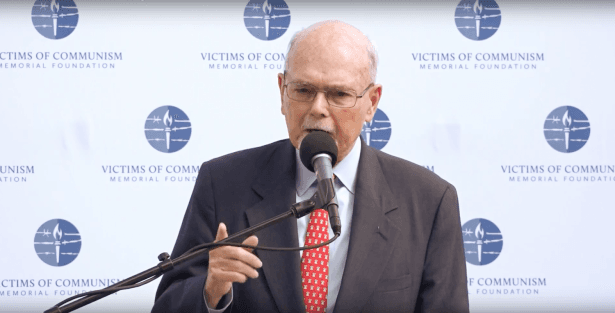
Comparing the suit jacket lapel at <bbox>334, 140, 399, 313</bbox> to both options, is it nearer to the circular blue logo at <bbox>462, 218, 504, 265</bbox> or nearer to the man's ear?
the man's ear

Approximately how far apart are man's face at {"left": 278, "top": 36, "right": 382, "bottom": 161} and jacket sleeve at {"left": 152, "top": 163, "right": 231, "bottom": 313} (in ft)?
1.10

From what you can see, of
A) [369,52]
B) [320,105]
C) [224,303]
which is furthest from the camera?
[369,52]

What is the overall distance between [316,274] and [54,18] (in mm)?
2232

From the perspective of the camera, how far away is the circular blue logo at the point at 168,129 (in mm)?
2996

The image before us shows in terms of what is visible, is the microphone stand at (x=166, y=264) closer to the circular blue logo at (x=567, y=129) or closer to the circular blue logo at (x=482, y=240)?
the circular blue logo at (x=482, y=240)

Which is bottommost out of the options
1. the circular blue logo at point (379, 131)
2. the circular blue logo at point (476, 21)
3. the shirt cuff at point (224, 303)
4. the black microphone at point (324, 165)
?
the shirt cuff at point (224, 303)

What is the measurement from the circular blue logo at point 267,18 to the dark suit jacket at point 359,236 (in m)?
1.36

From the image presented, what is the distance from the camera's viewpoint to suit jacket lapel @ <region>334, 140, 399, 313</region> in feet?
5.03

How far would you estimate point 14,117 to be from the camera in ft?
9.73

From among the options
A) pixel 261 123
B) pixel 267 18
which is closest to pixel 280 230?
pixel 261 123

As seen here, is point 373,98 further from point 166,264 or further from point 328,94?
point 166,264

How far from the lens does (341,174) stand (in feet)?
5.60

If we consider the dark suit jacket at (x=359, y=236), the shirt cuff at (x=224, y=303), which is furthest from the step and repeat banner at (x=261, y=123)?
the shirt cuff at (x=224, y=303)

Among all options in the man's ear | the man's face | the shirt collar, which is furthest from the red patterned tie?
the man's ear
